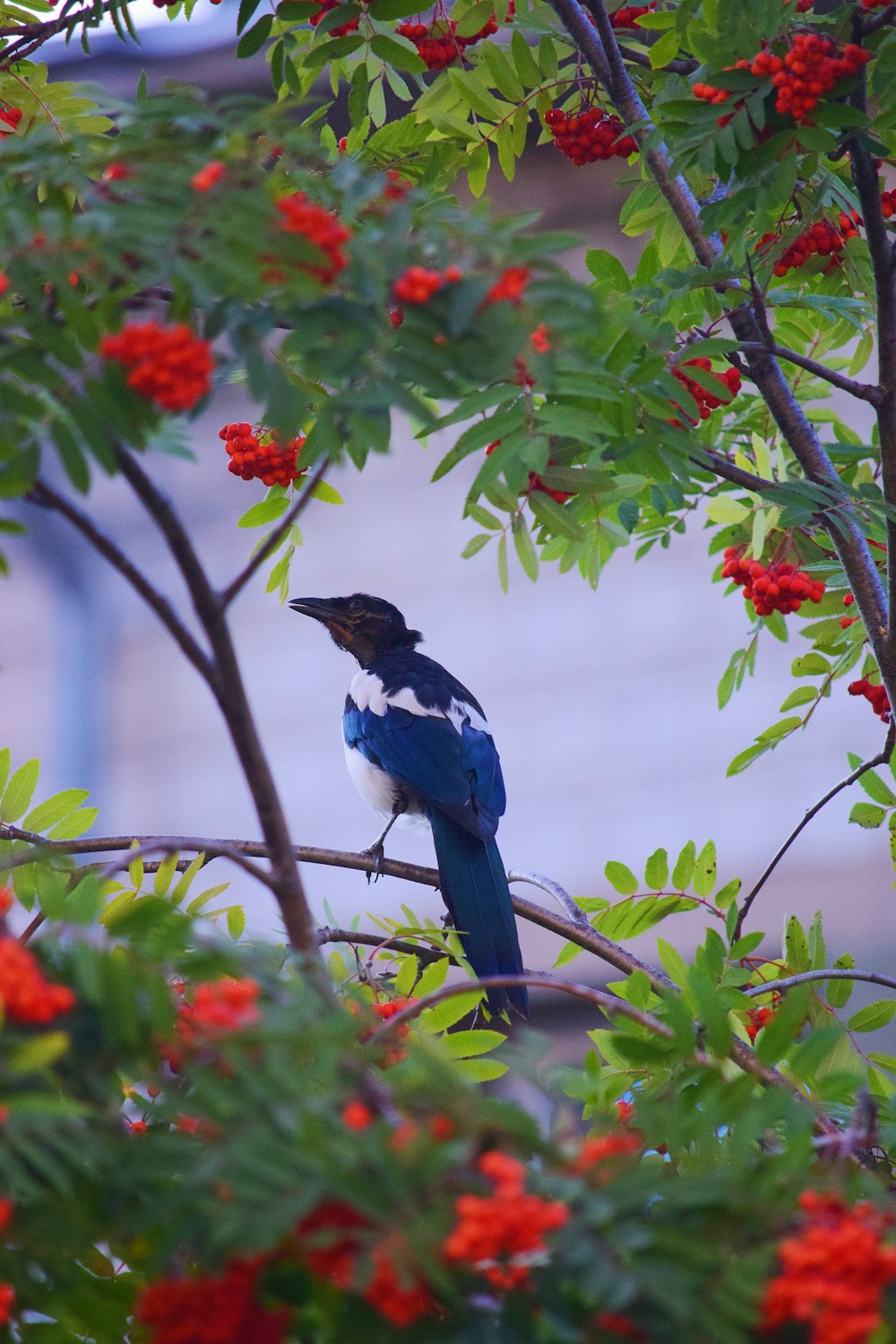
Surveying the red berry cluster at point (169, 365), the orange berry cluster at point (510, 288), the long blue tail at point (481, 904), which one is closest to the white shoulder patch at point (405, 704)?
the long blue tail at point (481, 904)

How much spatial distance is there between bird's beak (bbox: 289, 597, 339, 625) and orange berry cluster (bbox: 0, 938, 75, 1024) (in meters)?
3.36

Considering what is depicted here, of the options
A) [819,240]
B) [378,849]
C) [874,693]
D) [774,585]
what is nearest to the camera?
[819,240]

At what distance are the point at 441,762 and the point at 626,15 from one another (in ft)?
6.12

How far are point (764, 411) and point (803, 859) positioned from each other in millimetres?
3878

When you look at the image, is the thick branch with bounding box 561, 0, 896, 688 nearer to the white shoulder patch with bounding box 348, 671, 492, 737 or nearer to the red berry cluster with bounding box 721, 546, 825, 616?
the red berry cluster with bounding box 721, 546, 825, 616

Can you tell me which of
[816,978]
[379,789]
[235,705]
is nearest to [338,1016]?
[235,705]

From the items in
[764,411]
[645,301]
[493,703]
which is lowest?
[645,301]

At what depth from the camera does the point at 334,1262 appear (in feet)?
3.17

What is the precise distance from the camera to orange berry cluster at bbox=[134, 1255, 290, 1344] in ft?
3.15

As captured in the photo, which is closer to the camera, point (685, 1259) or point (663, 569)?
point (685, 1259)

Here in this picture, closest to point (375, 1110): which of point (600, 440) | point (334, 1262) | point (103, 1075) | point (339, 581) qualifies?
point (334, 1262)

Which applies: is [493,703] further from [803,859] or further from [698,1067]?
[698,1067]

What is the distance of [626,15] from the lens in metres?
2.76

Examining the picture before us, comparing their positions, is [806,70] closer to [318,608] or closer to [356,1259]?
[356,1259]
